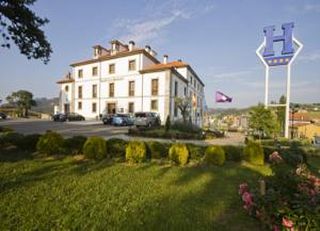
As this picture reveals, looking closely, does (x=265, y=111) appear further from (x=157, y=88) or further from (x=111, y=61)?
(x=111, y=61)

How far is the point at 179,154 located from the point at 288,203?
531cm

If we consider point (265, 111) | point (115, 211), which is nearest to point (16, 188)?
point (115, 211)

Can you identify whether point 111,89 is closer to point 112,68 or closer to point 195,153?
point 112,68

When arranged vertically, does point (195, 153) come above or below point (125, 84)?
below

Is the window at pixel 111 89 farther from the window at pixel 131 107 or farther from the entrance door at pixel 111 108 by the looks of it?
the window at pixel 131 107

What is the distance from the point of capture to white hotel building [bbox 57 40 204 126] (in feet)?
112

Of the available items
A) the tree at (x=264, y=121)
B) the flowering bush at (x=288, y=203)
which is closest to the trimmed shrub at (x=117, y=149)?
the flowering bush at (x=288, y=203)

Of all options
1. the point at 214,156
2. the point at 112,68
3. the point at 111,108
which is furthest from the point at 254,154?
the point at 112,68

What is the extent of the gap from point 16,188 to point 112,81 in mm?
34392

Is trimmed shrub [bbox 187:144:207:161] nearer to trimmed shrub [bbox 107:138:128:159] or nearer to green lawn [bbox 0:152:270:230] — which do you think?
green lawn [bbox 0:152:270:230]

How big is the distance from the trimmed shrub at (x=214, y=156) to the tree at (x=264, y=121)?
31.9 ft

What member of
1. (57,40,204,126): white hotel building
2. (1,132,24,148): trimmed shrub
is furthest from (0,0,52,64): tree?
(57,40,204,126): white hotel building

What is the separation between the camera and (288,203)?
3969 millimetres

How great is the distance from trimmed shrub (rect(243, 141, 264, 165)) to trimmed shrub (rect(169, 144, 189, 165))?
2549mm
